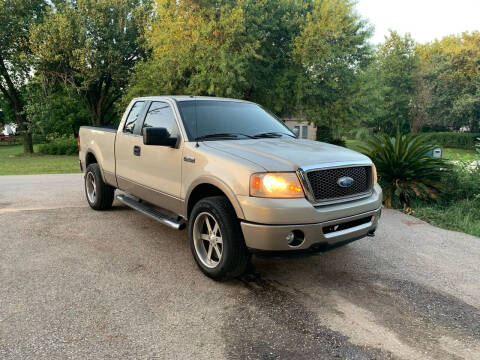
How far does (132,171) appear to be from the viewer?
5.33m

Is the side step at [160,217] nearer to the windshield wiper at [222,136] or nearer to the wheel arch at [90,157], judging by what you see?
the windshield wiper at [222,136]

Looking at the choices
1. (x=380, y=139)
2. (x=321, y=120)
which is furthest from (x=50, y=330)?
(x=321, y=120)

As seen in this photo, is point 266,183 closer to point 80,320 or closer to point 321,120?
point 80,320

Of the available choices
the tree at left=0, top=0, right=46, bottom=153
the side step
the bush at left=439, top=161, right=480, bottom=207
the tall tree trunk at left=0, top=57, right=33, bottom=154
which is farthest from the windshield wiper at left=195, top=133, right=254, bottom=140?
the tall tree trunk at left=0, top=57, right=33, bottom=154

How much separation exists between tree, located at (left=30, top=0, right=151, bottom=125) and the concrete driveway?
58.6 feet

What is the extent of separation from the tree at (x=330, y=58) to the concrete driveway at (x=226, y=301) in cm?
1329

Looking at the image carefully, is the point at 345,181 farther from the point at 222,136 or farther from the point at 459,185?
the point at 459,185

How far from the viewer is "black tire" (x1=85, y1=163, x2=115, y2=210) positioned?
650 cm

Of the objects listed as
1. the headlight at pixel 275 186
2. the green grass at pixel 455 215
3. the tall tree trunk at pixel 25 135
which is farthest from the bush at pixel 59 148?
the headlight at pixel 275 186

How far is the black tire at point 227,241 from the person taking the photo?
11.8 ft

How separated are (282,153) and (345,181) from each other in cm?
67

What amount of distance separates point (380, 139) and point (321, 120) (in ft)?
36.9

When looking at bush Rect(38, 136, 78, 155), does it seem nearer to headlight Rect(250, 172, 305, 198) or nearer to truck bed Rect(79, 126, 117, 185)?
truck bed Rect(79, 126, 117, 185)

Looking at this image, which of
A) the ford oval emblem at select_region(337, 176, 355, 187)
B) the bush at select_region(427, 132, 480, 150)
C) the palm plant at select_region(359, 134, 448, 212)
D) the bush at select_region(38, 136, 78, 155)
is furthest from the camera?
the bush at select_region(427, 132, 480, 150)
